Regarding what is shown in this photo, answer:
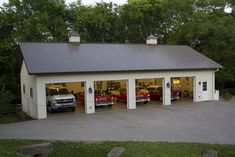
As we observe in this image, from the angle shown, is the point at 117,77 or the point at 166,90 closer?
the point at 117,77

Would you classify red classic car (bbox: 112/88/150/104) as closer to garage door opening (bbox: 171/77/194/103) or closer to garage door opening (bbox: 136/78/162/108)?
garage door opening (bbox: 136/78/162/108)

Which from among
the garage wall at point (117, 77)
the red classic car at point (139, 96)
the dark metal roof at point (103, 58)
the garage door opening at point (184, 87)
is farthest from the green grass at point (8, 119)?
the garage door opening at point (184, 87)

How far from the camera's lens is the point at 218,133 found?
18.5 meters

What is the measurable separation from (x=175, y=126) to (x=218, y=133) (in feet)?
9.88

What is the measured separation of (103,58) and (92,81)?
291cm

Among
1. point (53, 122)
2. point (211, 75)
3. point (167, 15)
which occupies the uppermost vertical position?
point (167, 15)

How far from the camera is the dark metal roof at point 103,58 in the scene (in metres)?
26.4

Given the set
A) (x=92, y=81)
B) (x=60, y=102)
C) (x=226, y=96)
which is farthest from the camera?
(x=226, y=96)

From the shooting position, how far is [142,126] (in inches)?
827

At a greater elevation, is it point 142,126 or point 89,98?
point 89,98

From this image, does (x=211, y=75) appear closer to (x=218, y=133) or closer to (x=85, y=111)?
(x=85, y=111)

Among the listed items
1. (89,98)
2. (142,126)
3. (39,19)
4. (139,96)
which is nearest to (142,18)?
(39,19)

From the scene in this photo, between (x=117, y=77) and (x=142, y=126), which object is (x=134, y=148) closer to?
(x=142, y=126)

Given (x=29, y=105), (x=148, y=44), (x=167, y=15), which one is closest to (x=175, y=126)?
(x=29, y=105)
